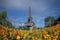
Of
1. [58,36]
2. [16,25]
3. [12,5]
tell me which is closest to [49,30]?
[58,36]

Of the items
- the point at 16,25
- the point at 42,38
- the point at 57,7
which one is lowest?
the point at 42,38

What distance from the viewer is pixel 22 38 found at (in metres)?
3.21

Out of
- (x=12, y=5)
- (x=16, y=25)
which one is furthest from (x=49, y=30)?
(x=12, y=5)

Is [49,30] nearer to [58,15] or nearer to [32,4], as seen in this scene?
[58,15]

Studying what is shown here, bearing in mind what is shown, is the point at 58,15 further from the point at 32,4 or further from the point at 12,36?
the point at 12,36

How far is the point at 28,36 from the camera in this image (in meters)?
3.22

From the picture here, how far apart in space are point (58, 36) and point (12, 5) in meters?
1.07

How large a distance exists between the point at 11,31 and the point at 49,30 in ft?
2.36

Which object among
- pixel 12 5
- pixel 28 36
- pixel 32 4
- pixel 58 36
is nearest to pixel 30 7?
pixel 32 4

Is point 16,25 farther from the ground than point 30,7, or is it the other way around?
point 30,7

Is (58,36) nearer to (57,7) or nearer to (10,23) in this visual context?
(57,7)

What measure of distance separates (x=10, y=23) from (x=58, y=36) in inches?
37.1

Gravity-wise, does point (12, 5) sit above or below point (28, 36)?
above

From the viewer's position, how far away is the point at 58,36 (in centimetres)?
324
